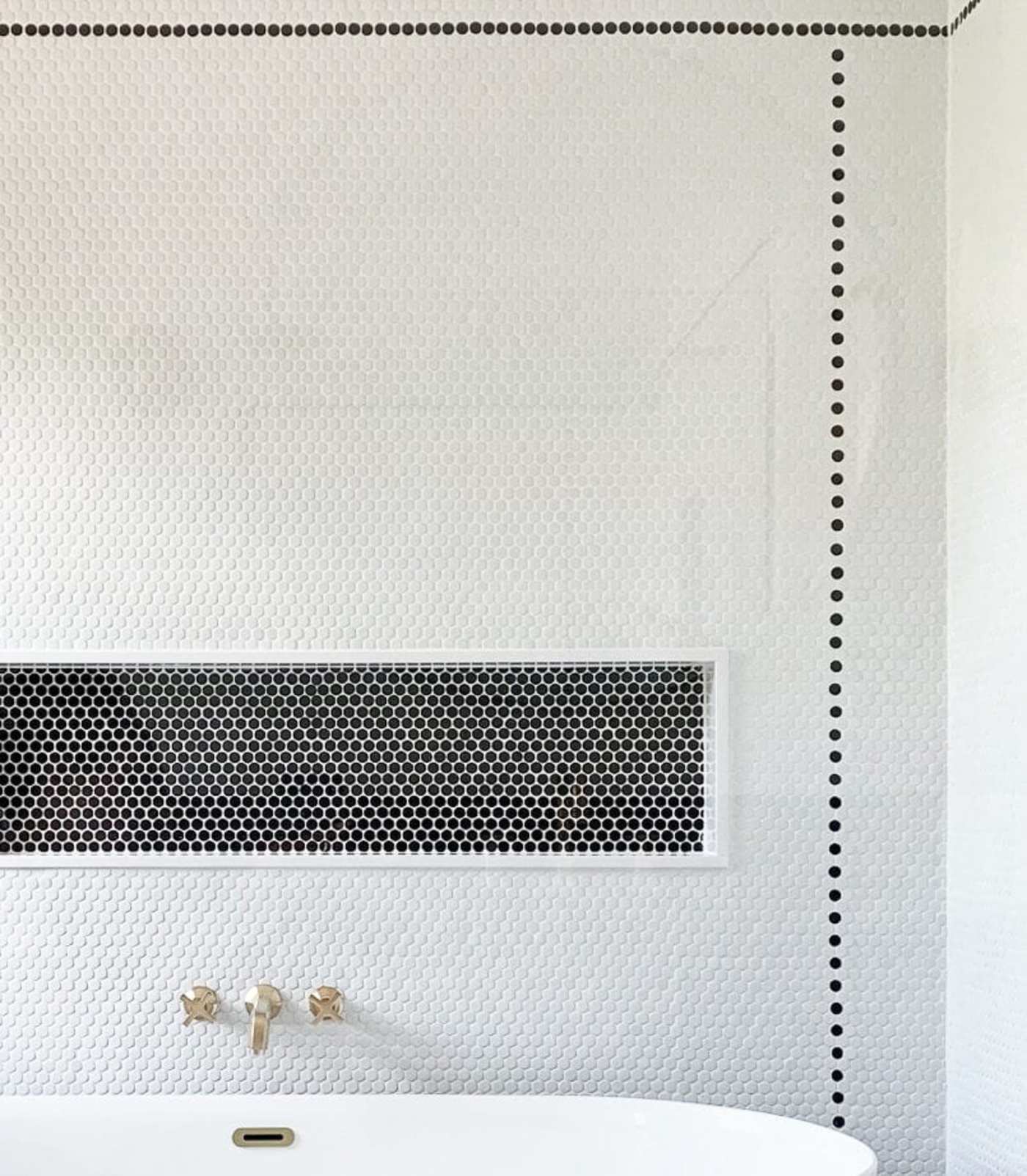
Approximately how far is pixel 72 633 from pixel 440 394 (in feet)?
2.45

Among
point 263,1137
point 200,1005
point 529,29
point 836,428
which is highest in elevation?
point 529,29

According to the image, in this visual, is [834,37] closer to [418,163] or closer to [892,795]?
[418,163]

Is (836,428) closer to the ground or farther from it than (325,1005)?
farther from it

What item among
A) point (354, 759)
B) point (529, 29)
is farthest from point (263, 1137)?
point (529, 29)

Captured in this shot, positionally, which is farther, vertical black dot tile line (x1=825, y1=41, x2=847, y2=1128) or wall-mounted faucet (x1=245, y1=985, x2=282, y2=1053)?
vertical black dot tile line (x1=825, y1=41, x2=847, y2=1128)

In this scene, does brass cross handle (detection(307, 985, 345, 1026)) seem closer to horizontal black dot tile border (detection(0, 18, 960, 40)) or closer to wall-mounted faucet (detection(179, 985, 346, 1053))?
wall-mounted faucet (detection(179, 985, 346, 1053))

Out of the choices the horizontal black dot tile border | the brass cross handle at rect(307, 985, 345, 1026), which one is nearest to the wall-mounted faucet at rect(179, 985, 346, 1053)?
the brass cross handle at rect(307, 985, 345, 1026)

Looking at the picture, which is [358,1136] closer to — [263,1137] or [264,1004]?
[263,1137]

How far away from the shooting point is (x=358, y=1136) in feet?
7.15

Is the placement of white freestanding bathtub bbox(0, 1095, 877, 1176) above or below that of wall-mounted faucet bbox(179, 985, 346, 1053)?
below

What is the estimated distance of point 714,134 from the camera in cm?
231

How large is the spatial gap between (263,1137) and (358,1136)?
0.15m

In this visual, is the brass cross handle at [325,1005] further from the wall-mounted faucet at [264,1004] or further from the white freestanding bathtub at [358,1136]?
the white freestanding bathtub at [358,1136]

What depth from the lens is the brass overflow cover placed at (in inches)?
85.7
